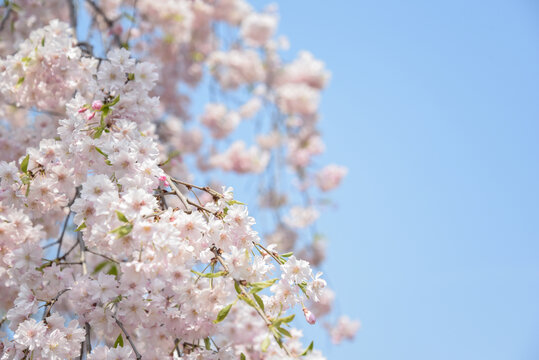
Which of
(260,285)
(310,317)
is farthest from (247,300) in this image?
(310,317)

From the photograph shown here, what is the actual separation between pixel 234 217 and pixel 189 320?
0.33 metres

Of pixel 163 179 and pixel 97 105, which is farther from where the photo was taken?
pixel 97 105

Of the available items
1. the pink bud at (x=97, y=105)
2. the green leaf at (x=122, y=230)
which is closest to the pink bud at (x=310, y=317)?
the green leaf at (x=122, y=230)

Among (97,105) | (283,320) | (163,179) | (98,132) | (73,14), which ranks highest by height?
(73,14)

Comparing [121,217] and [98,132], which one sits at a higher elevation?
[98,132]

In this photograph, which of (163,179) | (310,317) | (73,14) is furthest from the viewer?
(73,14)

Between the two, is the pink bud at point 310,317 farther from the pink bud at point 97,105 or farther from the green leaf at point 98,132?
the pink bud at point 97,105

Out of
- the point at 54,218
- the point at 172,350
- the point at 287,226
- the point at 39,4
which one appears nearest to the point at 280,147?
the point at 287,226

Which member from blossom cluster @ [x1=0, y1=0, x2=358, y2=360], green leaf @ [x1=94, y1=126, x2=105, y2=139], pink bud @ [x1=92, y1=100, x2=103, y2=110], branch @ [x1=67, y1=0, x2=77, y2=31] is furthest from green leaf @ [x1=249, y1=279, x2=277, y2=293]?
branch @ [x1=67, y1=0, x2=77, y2=31]

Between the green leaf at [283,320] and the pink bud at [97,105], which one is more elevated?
the pink bud at [97,105]

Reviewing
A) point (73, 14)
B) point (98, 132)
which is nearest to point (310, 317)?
point (98, 132)

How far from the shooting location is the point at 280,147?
4973mm

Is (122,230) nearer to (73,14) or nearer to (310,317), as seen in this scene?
(310,317)

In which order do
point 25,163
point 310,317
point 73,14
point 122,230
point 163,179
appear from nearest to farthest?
1. point 122,230
2. point 310,317
3. point 163,179
4. point 25,163
5. point 73,14
